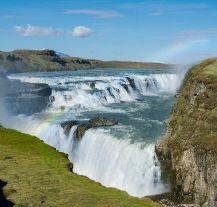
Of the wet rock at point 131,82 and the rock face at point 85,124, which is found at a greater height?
the wet rock at point 131,82

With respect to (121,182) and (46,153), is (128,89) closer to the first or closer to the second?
(121,182)

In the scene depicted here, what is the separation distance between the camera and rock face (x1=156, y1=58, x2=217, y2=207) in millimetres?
30250

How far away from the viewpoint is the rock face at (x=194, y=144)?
3025 centimetres

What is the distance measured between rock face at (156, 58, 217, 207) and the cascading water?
169 centimetres

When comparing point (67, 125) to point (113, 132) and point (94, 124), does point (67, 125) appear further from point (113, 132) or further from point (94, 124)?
point (113, 132)

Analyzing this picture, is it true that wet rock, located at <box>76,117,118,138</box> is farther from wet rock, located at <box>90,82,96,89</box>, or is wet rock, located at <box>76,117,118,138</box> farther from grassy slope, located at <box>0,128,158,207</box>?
wet rock, located at <box>90,82,96,89</box>

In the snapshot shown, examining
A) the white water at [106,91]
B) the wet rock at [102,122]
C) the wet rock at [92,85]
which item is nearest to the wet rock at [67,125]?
the wet rock at [102,122]

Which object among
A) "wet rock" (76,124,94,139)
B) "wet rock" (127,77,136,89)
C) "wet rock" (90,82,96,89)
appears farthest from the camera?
"wet rock" (127,77,136,89)

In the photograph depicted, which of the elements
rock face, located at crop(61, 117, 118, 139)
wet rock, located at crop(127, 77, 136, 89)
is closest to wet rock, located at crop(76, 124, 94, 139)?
rock face, located at crop(61, 117, 118, 139)

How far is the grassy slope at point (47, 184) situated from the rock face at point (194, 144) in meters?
10.7

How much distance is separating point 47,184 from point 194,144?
16.5 metres

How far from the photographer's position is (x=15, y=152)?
939 inches

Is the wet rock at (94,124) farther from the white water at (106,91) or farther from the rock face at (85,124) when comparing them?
the white water at (106,91)

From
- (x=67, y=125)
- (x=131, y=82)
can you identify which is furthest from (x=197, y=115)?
(x=131, y=82)
